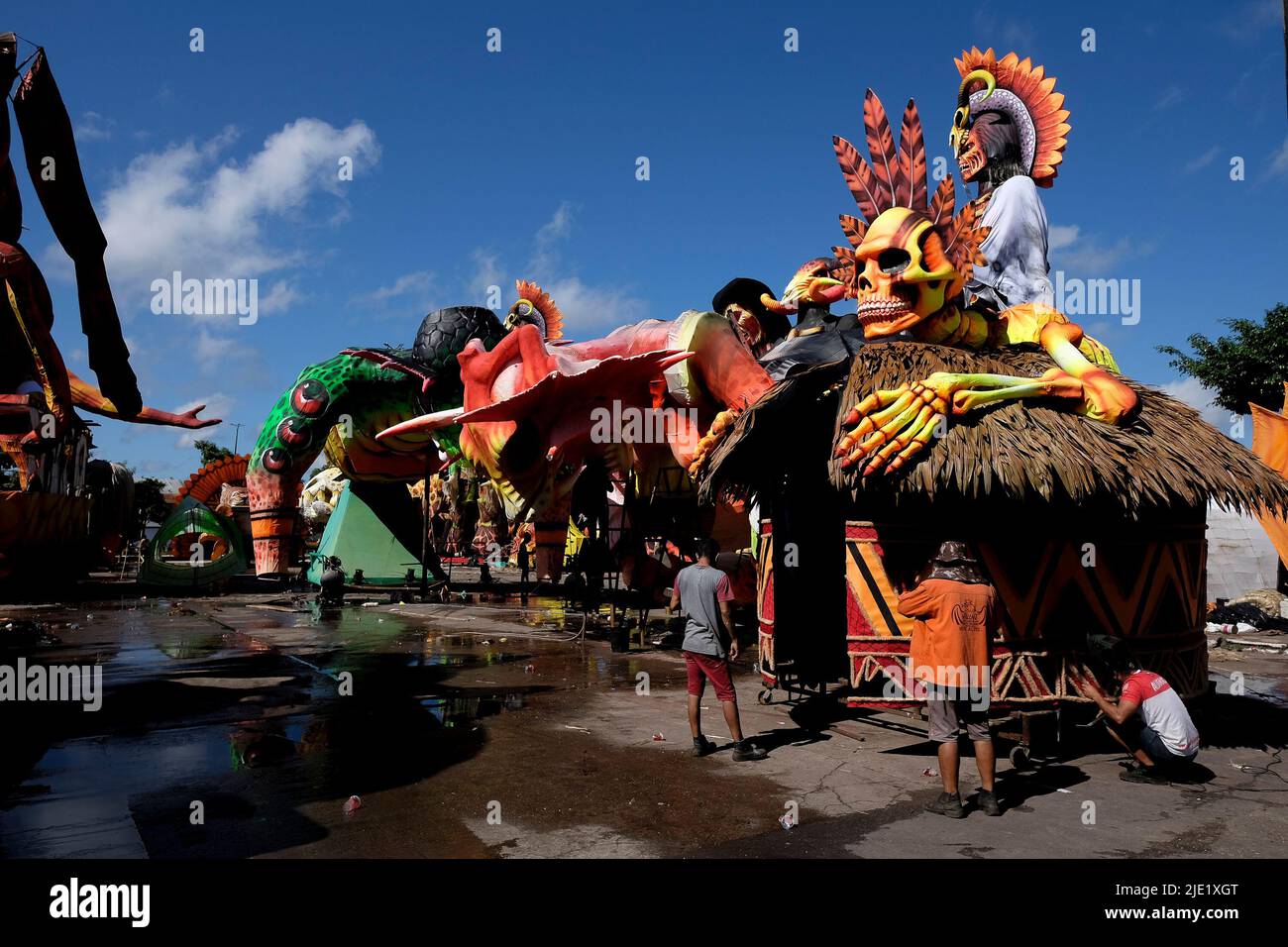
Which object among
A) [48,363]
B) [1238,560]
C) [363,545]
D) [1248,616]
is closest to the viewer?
[48,363]

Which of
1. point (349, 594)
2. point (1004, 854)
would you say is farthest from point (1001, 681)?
point (349, 594)

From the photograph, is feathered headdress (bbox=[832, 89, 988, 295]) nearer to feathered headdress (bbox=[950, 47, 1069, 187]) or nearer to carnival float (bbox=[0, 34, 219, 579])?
feathered headdress (bbox=[950, 47, 1069, 187])

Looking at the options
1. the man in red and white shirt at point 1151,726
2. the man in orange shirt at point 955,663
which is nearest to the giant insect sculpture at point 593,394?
the man in orange shirt at point 955,663

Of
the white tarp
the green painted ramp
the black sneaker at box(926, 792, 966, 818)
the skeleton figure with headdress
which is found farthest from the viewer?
the green painted ramp

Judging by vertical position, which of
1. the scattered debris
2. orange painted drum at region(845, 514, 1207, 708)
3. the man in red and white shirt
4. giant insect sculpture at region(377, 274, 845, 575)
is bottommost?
the scattered debris

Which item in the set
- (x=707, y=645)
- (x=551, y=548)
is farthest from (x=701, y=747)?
(x=551, y=548)

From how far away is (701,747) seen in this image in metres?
7.25

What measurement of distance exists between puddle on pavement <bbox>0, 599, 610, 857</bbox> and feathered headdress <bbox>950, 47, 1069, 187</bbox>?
8619 mm

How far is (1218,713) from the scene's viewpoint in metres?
8.88

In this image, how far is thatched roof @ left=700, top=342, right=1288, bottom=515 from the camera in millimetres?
7039

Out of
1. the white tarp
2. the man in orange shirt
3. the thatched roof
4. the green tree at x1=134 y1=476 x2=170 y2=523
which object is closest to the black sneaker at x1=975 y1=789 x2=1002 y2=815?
the man in orange shirt

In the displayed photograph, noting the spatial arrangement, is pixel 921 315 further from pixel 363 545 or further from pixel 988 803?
pixel 363 545

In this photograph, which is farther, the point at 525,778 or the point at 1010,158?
the point at 1010,158

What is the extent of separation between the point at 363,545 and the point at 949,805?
2122cm
